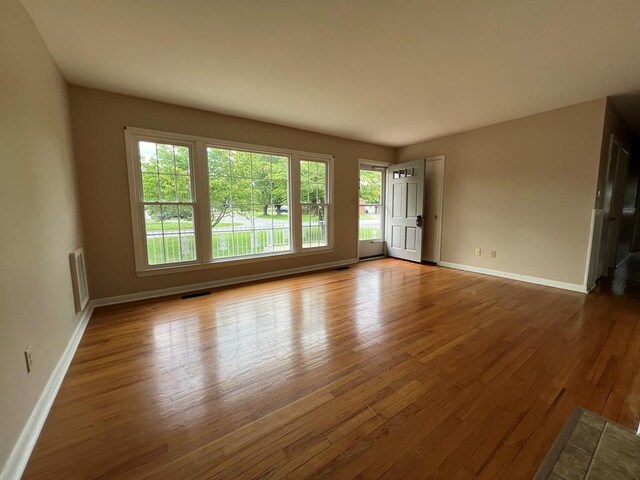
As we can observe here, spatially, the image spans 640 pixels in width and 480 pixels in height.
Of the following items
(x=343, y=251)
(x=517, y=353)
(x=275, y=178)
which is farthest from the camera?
(x=343, y=251)

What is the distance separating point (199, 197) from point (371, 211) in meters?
3.68

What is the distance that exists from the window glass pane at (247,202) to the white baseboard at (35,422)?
2.17m

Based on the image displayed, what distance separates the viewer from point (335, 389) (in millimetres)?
1712

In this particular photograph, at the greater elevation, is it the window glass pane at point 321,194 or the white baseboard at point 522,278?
the window glass pane at point 321,194

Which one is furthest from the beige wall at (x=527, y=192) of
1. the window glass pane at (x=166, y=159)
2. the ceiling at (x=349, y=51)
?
the window glass pane at (x=166, y=159)

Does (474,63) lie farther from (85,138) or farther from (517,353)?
(85,138)

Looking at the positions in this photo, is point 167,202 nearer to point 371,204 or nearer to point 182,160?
point 182,160

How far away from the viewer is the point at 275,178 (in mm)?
4473

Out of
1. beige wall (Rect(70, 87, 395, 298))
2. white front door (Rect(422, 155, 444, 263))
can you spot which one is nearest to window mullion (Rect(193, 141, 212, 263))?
beige wall (Rect(70, 87, 395, 298))

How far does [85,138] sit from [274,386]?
3.43 metres

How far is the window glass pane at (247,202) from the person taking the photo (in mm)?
3926

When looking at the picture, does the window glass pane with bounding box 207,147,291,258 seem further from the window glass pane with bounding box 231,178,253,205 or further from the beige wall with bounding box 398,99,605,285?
the beige wall with bounding box 398,99,605,285

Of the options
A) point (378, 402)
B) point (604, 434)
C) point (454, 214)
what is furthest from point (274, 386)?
point (454, 214)

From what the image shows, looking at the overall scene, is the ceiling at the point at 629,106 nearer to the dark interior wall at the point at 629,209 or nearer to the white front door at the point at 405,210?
the dark interior wall at the point at 629,209
